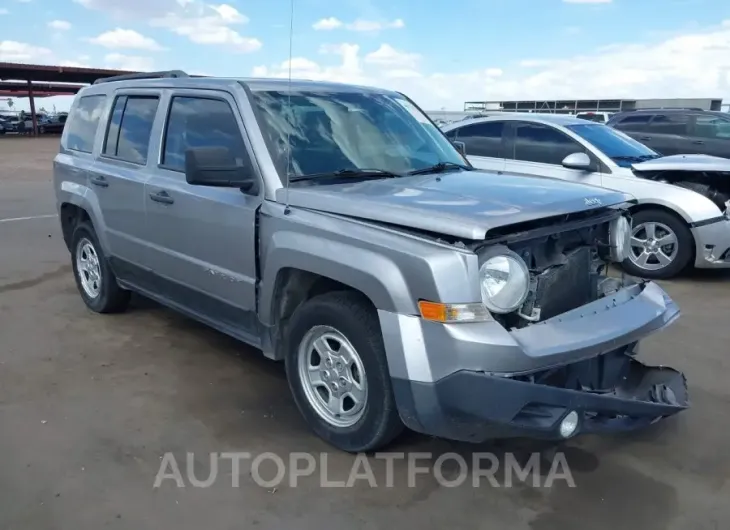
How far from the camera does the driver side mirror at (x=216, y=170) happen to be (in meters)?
3.62

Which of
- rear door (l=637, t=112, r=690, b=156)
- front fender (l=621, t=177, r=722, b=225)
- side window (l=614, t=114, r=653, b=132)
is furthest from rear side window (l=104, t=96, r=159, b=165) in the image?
side window (l=614, t=114, r=653, b=132)

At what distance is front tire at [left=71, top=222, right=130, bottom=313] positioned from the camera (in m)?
5.68

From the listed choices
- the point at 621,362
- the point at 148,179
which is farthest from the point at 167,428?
the point at 621,362

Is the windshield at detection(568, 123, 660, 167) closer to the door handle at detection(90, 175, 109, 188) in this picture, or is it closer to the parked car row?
the door handle at detection(90, 175, 109, 188)

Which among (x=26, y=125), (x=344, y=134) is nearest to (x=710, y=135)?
(x=344, y=134)

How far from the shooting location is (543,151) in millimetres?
8086

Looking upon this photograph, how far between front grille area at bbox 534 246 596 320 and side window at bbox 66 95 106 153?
4.02m

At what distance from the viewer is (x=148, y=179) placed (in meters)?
4.73

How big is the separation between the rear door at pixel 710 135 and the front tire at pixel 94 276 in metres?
10.4

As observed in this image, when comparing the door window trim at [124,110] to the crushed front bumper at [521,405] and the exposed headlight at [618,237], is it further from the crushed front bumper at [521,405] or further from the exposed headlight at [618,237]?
the exposed headlight at [618,237]

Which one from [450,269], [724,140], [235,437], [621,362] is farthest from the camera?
[724,140]

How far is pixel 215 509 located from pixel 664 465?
7.46 feet

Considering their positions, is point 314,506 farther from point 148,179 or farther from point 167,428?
point 148,179

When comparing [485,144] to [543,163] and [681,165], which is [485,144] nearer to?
[543,163]
